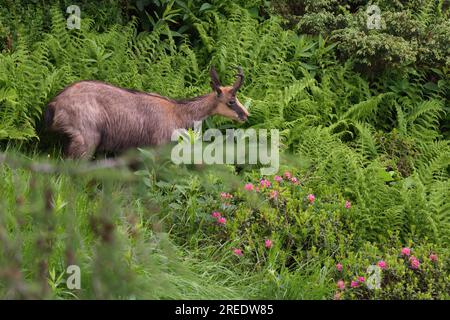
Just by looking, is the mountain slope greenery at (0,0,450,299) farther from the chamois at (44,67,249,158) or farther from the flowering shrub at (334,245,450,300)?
the chamois at (44,67,249,158)

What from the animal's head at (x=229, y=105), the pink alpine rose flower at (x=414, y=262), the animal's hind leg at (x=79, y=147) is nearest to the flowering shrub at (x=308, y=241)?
the pink alpine rose flower at (x=414, y=262)

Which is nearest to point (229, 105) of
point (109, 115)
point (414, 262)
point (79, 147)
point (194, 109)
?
point (194, 109)

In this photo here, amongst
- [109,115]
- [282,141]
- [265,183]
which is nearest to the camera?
[265,183]

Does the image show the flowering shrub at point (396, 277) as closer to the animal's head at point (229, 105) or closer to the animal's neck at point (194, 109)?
the animal's head at point (229, 105)

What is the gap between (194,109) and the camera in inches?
317

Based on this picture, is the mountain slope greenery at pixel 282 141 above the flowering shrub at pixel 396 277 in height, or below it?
above

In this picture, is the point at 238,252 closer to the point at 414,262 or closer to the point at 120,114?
the point at 414,262

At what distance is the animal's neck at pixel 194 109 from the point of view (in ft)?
26.3

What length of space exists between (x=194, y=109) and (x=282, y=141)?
48.4 inches

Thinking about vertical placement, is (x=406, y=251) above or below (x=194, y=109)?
below

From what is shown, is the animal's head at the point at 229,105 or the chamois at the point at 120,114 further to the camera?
the animal's head at the point at 229,105

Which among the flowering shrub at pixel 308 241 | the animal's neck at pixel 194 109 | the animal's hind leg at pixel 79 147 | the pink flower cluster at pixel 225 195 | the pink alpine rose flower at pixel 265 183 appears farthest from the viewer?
the animal's neck at pixel 194 109

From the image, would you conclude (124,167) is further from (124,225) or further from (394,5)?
(394,5)
